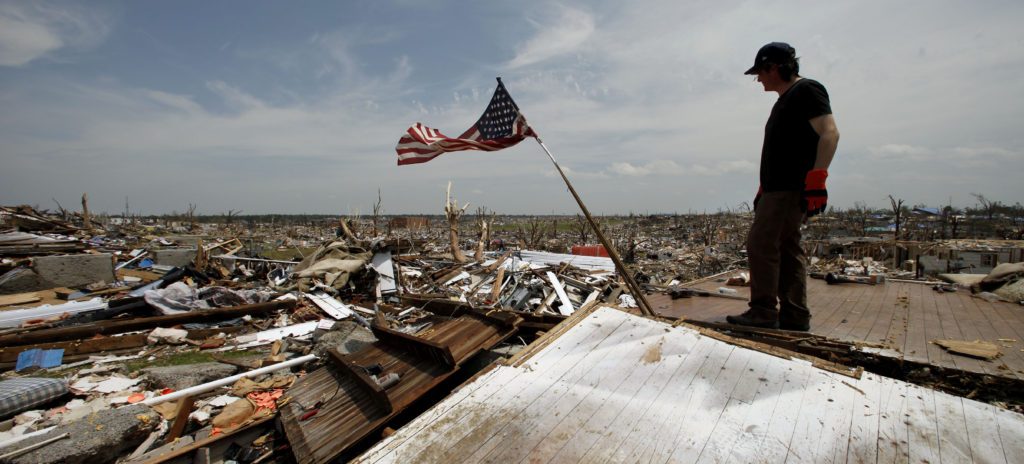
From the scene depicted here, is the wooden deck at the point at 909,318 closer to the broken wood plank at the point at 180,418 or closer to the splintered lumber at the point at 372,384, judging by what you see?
the splintered lumber at the point at 372,384

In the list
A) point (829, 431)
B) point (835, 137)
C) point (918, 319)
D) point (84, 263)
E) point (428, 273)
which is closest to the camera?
point (829, 431)

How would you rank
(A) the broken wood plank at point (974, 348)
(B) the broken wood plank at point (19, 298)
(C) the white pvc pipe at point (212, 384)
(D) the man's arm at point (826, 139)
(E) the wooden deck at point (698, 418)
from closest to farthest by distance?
(E) the wooden deck at point (698, 418) → (A) the broken wood plank at point (974, 348) → (D) the man's arm at point (826, 139) → (C) the white pvc pipe at point (212, 384) → (B) the broken wood plank at point (19, 298)

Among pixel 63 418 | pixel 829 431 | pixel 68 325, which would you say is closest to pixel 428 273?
pixel 68 325

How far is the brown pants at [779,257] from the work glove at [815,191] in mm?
143

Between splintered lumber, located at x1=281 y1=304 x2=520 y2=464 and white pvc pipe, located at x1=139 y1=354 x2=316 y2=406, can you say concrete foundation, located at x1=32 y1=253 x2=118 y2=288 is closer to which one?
white pvc pipe, located at x1=139 y1=354 x2=316 y2=406

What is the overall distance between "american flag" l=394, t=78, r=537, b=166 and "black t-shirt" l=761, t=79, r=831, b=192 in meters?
2.26

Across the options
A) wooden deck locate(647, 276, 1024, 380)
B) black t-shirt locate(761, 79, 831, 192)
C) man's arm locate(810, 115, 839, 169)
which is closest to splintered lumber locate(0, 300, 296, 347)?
wooden deck locate(647, 276, 1024, 380)

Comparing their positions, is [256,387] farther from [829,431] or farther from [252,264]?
[252,264]

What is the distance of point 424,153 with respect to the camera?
5211mm

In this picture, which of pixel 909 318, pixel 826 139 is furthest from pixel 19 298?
pixel 909 318

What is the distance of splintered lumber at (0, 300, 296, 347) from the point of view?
17.2ft

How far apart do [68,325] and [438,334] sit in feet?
21.9

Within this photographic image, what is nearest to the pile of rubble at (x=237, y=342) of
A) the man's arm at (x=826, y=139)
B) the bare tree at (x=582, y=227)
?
the man's arm at (x=826, y=139)

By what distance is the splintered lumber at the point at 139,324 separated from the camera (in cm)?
523
